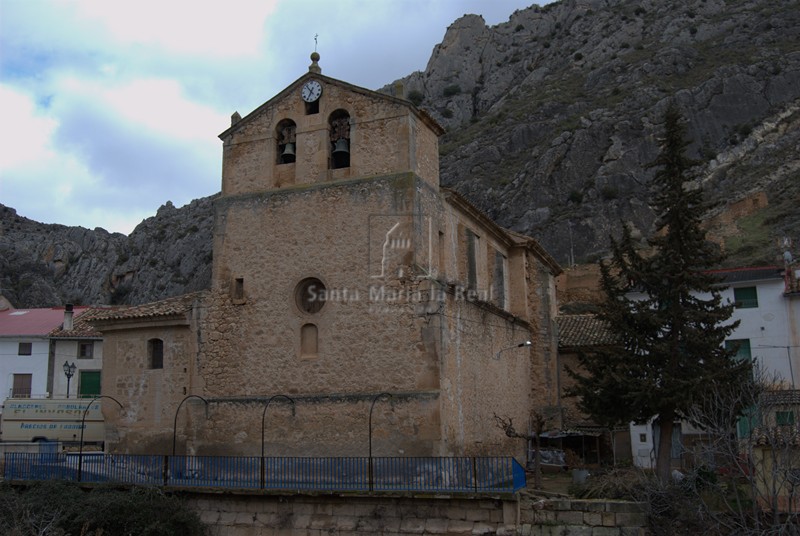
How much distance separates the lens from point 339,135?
2103 cm

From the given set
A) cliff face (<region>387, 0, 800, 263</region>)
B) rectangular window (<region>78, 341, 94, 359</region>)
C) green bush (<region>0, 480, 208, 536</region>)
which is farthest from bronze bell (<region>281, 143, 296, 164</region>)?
cliff face (<region>387, 0, 800, 263</region>)

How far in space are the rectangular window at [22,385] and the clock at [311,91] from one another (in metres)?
27.0

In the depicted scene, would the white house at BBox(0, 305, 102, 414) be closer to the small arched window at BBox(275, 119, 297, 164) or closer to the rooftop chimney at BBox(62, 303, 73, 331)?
the rooftop chimney at BBox(62, 303, 73, 331)

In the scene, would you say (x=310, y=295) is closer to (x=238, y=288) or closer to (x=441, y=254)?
(x=238, y=288)

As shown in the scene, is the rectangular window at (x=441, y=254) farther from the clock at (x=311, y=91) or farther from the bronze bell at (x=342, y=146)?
the clock at (x=311, y=91)

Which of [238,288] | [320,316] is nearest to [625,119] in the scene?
[238,288]

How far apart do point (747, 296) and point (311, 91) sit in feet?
65.1

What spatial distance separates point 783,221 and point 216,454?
5137cm

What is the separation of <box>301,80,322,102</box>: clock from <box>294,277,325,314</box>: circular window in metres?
5.36

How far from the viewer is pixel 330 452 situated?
62.3ft

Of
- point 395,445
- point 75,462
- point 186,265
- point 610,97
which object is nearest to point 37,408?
point 75,462

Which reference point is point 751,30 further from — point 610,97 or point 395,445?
point 395,445

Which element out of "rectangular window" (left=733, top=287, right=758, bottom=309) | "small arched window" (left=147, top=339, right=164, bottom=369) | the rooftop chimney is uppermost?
the rooftop chimney

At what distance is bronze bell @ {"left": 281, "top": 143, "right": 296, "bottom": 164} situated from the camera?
2134 centimetres
